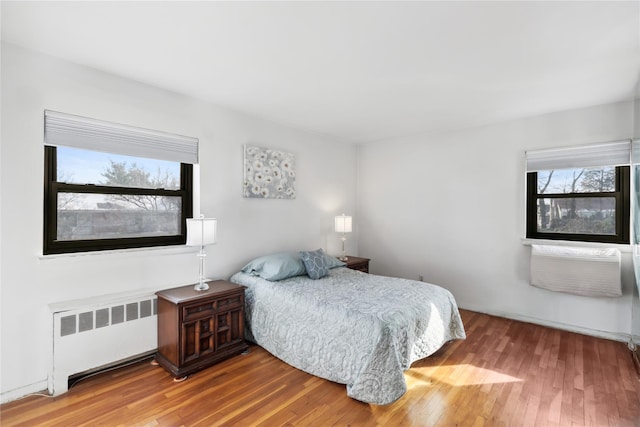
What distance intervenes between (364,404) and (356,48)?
2375 millimetres

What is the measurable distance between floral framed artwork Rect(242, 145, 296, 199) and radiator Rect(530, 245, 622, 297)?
114 inches

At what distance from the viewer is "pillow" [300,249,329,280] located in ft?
10.7

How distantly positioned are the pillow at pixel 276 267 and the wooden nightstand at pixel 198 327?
0.35 meters

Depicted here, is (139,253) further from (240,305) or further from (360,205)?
(360,205)

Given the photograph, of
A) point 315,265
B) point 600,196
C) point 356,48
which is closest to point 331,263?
point 315,265

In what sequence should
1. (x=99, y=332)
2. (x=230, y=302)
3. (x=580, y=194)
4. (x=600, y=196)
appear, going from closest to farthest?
1. (x=99, y=332)
2. (x=230, y=302)
3. (x=600, y=196)
4. (x=580, y=194)

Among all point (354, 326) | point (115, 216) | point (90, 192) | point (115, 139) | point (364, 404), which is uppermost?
point (115, 139)

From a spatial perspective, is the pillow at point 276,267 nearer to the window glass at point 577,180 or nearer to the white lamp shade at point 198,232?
the white lamp shade at point 198,232

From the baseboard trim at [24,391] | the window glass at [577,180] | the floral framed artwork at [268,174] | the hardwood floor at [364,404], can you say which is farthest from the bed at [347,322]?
the window glass at [577,180]

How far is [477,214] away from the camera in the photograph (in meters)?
3.89

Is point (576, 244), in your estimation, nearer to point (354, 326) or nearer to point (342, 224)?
point (342, 224)

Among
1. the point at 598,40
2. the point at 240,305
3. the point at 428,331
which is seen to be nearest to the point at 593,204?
the point at 598,40

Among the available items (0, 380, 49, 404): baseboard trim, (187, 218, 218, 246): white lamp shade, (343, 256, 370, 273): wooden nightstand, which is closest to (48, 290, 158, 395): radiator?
(0, 380, 49, 404): baseboard trim

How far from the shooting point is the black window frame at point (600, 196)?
10.1 ft
